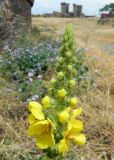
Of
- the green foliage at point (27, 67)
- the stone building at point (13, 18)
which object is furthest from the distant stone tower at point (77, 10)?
the green foliage at point (27, 67)

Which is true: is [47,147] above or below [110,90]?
above

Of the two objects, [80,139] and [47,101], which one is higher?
[47,101]

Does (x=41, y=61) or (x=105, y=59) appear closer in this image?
(x=41, y=61)

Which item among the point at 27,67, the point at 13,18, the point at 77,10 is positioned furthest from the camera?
the point at 77,10

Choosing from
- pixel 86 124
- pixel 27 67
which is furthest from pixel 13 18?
pixel 86 124

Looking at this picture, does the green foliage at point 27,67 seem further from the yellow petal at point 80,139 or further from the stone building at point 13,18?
the yellow petal at point 80,139

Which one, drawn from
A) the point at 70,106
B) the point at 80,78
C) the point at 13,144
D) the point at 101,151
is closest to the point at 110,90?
the point at 80,78

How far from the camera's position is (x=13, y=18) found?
8516 millimetres

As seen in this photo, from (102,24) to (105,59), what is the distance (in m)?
12.5

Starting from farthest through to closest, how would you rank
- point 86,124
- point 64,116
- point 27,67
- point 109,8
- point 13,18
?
1. point 109,8
2. point 13,18
3. point 27,67
4. point 86,124
5. point 64,116

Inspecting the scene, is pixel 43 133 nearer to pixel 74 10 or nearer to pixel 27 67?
pixel 27 67

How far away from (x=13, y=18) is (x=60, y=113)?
6.14 m

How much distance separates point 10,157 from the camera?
14.1 ft

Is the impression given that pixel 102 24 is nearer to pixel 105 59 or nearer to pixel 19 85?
pixel 105 59
